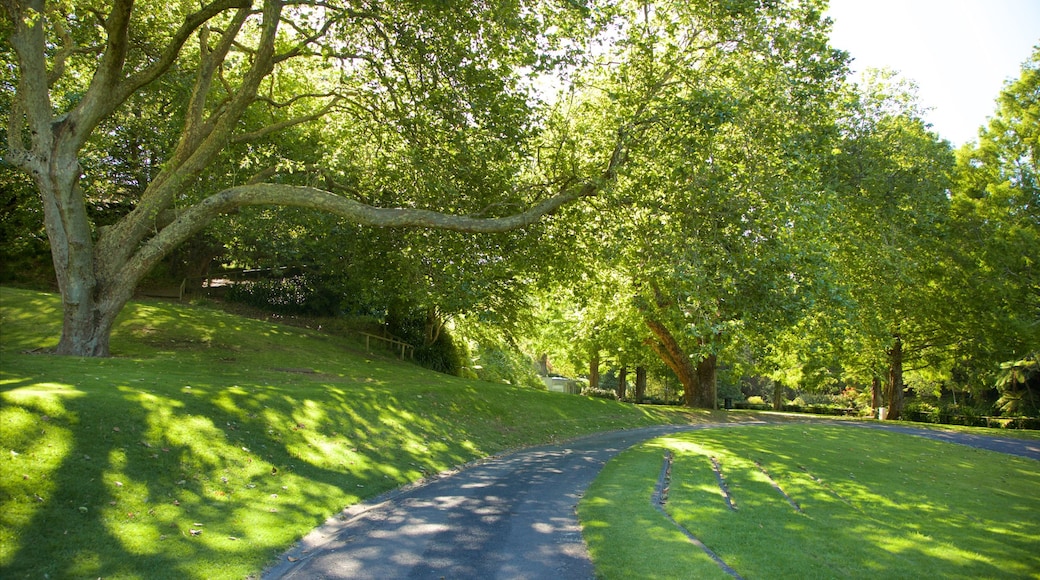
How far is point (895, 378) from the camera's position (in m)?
41.1

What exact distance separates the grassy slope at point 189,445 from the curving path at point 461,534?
0.55 m

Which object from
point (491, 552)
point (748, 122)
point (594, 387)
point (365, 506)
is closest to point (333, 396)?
point (365, 506)

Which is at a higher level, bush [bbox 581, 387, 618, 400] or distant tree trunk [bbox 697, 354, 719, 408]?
distant tree trunk [bbox 697, 354, 719, 408]

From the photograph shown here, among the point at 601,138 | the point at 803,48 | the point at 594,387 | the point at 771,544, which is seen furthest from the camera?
the point at 594,387

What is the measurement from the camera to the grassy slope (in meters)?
7.54

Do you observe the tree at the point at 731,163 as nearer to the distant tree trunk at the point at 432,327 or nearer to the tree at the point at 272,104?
the tree at the point at 272,104

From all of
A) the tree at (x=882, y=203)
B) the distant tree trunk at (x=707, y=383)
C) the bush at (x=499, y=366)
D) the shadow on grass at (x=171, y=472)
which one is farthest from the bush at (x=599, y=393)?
the shadow on grass at (x=171, y=472)

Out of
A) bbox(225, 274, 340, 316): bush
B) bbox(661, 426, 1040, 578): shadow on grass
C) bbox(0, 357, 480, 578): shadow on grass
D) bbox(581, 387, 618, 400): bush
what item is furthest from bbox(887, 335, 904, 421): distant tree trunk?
bbox(0, 357, 480, 578): shadow on grass

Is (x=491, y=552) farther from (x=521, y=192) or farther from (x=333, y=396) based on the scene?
(x=521, y=192)

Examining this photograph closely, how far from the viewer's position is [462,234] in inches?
891

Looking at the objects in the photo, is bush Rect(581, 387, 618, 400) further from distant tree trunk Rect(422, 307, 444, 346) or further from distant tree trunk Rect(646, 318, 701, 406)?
distant tree trunk Rect(422, 307, 444, 346)

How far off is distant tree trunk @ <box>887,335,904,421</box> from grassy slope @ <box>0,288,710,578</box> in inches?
1075

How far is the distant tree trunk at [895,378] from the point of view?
3938 cm

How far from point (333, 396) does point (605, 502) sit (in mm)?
8512
